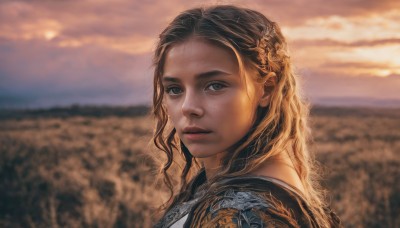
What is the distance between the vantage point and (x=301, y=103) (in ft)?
8.48

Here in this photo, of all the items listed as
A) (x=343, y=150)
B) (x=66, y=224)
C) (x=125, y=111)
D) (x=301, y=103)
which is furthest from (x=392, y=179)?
(x=125, y=111)

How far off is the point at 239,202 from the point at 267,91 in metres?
0.83

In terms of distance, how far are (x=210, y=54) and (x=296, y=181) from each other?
0.64 meters

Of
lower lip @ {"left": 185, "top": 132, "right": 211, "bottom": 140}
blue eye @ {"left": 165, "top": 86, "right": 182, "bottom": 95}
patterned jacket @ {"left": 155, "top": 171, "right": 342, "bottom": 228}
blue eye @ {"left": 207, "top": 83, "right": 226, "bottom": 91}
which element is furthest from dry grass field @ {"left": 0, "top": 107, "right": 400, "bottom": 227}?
patterned jacket @ {"left": 155, "top": 171, "right": 342, "bottom": 228}

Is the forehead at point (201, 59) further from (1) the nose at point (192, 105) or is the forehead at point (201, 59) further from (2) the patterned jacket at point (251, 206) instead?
(2) the patterned jacket at point (251, 206)

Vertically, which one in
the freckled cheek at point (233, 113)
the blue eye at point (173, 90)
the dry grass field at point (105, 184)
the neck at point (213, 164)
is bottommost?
the dry grass field at point (105, 184)

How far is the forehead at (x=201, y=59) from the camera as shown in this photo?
79.1 inches

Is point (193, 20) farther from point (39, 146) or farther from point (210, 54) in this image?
point (39, 146)

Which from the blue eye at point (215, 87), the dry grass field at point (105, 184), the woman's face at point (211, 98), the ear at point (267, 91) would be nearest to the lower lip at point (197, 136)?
the woman's face at point (211, 98)

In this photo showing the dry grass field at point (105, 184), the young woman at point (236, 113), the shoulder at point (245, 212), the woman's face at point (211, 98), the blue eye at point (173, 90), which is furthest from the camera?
the dry grass field at point (105, 184)

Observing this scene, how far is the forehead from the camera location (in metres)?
2.01

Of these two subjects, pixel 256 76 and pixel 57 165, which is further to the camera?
pixel 57 165

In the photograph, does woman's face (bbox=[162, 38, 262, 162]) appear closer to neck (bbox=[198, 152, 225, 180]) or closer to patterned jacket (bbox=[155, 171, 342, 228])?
neck (bbox=[198, 152, 225, 180])

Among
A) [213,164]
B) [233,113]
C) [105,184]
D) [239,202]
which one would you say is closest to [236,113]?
[233,113]
